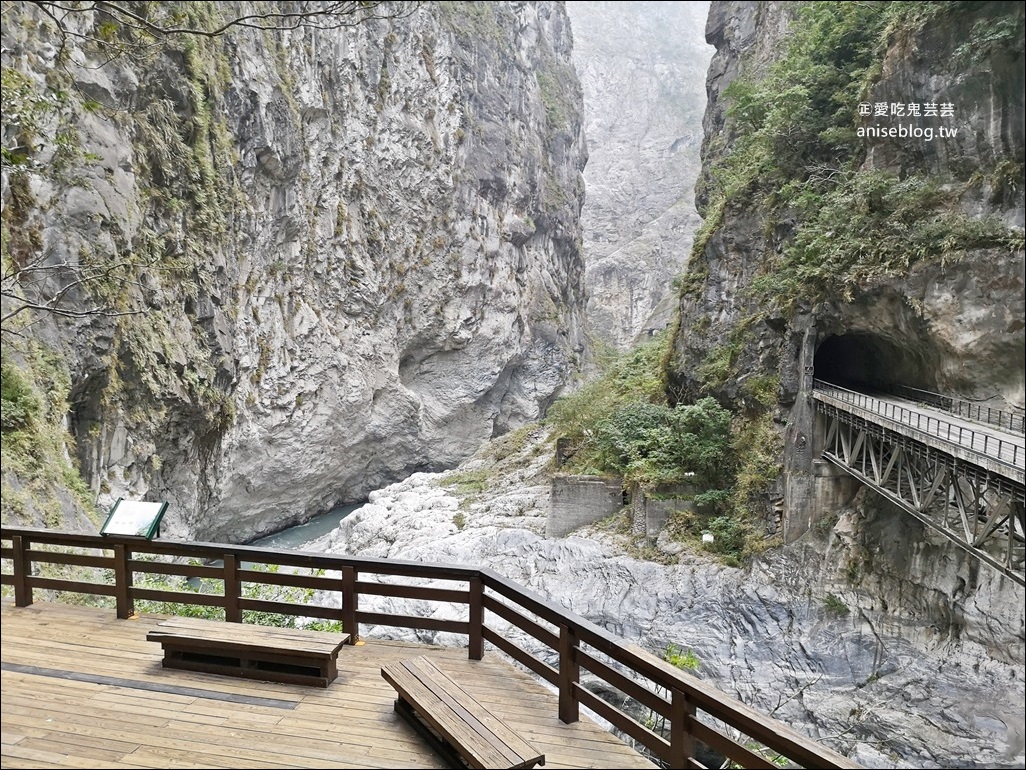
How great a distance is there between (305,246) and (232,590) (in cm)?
2089

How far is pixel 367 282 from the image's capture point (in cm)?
2697

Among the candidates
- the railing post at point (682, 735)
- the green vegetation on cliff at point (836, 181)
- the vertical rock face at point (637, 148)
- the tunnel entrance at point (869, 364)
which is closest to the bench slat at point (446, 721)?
the railing post at point (682, 735)

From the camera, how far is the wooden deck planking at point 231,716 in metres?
3.25

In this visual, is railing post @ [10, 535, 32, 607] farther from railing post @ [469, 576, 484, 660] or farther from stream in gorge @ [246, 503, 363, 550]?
stream in gorge @ [246, 503, 363, 550]

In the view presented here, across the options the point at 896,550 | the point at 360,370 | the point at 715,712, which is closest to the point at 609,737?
the point at 715,712

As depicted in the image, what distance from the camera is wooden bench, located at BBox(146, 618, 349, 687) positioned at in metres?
4.00

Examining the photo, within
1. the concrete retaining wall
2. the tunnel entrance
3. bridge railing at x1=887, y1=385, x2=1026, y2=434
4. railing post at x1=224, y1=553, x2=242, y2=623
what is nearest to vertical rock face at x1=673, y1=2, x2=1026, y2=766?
the tunnel entrance

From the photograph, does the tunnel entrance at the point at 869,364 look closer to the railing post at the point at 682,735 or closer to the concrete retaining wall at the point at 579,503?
the concrete retaining wall at the point at 579,503

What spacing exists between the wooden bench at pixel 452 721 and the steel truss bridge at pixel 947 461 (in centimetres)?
566

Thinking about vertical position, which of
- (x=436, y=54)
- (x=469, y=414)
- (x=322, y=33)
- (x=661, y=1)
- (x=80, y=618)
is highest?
(x=661, y=1)

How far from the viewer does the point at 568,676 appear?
3.55 m

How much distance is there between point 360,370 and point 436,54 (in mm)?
17008

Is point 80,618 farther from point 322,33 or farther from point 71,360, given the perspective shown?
point 322,33

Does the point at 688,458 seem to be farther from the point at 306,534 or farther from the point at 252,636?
the point at 306,534
